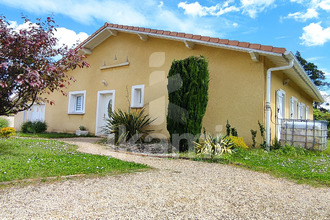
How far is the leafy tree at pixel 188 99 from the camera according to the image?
6930 millimetres

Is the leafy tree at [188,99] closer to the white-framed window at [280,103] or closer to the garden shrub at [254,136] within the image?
the garden shrub at [254,136]

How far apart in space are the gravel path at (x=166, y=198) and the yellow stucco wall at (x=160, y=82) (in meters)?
3.67

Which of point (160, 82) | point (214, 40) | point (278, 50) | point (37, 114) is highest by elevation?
point (214, 40)

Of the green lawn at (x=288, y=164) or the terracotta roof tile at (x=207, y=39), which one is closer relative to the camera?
the green lawn at (x=288, y=164)

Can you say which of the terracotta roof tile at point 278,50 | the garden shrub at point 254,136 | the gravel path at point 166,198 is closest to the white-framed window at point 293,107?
the garden shrub at point 254,136

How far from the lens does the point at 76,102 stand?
1295 centimetres

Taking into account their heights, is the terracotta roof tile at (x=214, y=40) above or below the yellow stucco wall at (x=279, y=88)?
above

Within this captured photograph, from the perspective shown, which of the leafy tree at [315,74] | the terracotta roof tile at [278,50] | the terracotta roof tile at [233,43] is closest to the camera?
the terracotta roof tile at [278,50]

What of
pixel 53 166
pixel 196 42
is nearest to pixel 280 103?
pixel 196 42

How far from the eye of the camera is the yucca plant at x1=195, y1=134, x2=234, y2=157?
21.4ft

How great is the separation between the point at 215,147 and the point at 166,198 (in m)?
3.71

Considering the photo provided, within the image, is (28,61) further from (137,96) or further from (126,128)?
(137,96)

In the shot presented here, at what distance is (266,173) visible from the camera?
492 cm

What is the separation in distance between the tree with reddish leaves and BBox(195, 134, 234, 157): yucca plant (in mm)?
3918
